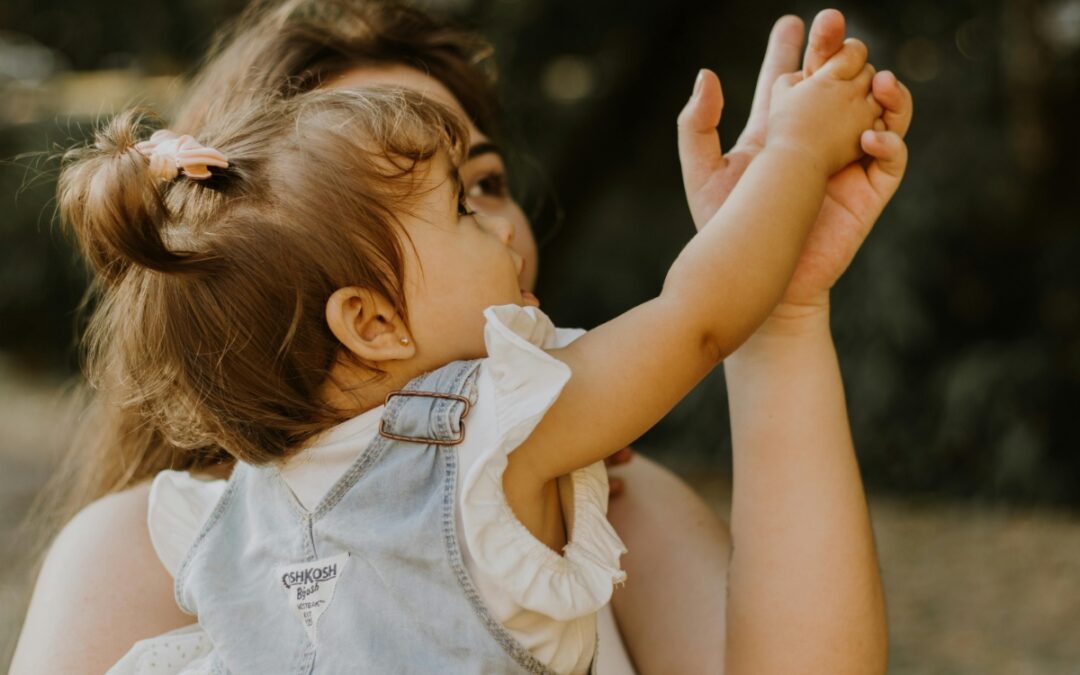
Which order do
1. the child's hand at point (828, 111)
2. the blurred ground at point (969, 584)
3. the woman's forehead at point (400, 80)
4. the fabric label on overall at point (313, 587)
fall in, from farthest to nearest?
the blurred ground at point (969, 584), the woman's forehead at point (400, 80), the child's hand at point (828, 111), the fabric label on overall at point (313, 587)

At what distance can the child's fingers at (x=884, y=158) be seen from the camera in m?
1.51

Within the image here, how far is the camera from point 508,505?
1.26 meters

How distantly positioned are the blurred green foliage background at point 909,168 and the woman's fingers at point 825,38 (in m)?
3.05

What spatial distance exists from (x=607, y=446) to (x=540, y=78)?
416 centimetres

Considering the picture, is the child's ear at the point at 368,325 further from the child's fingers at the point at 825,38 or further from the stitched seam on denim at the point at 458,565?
the child's fingers at the point at 825,38

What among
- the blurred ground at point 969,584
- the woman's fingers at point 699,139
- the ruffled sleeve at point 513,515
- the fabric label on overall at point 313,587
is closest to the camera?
the ruffled sleeve at point 513,515

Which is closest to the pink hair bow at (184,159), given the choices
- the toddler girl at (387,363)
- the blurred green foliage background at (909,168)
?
the toddler girl at (387,363)

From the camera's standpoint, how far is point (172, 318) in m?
1.40

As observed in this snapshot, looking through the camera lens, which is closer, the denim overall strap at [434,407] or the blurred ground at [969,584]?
the denim overall strap at [434,407]

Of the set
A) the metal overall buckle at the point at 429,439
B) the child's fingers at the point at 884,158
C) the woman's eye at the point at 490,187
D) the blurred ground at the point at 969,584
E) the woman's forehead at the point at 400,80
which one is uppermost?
the woman's forehead at the point at 400,80

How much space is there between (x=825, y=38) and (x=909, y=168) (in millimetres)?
4059

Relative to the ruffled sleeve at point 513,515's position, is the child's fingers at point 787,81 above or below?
above

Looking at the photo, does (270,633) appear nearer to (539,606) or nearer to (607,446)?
(539,606)

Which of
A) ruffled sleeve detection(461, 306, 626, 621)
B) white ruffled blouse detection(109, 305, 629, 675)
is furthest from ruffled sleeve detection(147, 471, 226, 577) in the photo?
ruffled sleeve detection(461, 306, 626, 621)
